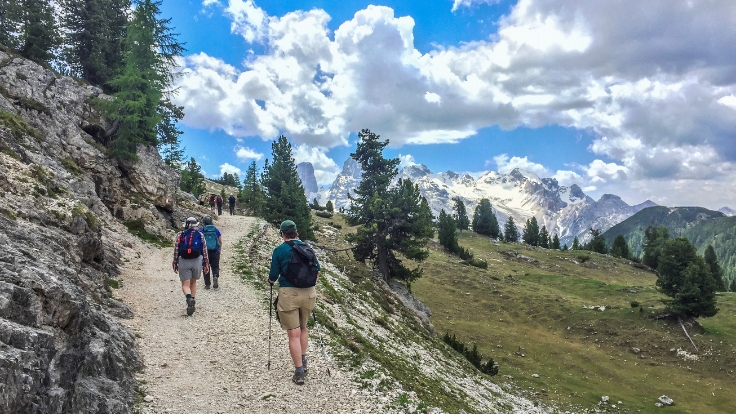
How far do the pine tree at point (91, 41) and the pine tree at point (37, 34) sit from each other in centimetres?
284

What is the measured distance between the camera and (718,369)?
1655 inches

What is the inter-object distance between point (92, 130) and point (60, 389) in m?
35.3

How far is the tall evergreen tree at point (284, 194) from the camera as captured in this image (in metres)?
56.0

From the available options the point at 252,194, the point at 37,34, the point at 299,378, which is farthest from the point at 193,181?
the point at 299,378

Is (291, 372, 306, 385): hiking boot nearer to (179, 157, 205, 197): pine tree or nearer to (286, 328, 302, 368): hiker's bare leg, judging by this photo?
(286, 328, 302, 368): hiker's bare leg

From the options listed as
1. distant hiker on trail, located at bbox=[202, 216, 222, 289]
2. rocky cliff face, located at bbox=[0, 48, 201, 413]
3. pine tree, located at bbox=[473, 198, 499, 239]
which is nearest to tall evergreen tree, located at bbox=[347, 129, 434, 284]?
rocky cliff face, located at bbox=[0, 48, 201, 413]

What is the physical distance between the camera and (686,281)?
169ft

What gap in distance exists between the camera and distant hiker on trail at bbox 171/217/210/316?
48.2ft

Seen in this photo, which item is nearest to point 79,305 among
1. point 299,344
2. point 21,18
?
point 299,344

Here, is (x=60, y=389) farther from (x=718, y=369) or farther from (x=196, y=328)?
(x=718, y=369)

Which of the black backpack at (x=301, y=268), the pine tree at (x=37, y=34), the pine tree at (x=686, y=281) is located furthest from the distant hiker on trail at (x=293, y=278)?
the pine tree at (x=686, y=281)

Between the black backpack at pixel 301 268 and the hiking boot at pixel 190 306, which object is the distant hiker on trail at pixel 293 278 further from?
the hiking boot at pixel 190 306

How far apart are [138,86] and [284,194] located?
25.4 metres

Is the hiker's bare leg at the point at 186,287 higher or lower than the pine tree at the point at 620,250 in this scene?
higher
